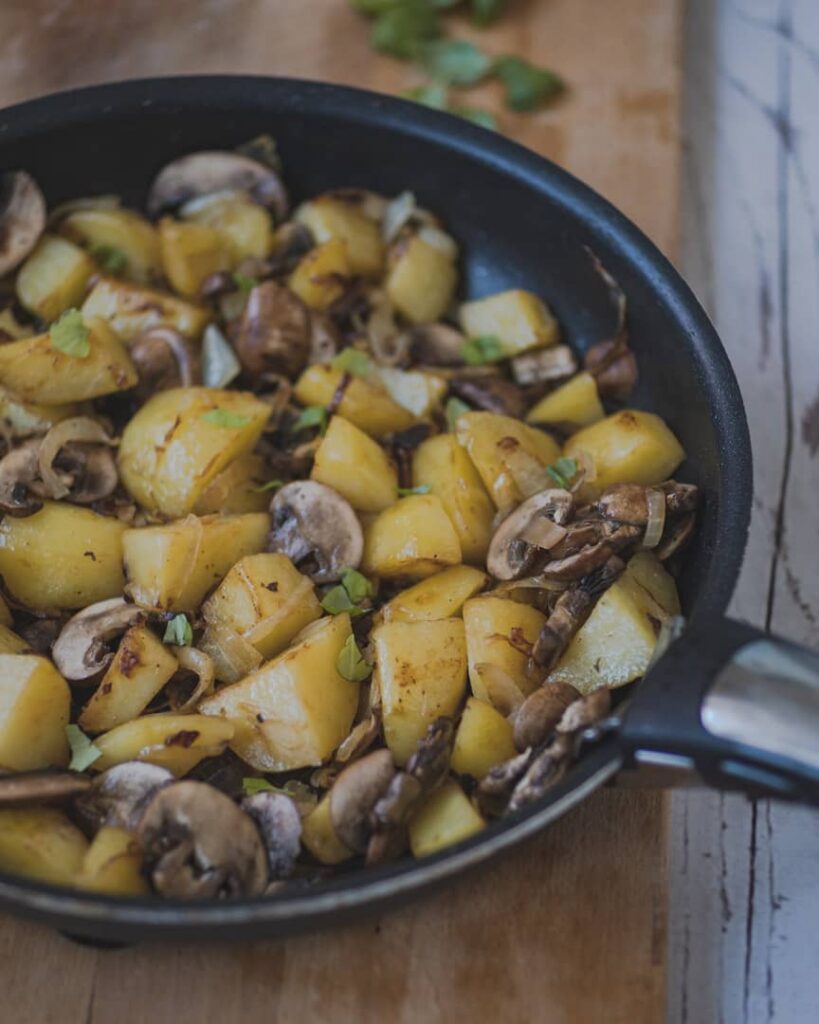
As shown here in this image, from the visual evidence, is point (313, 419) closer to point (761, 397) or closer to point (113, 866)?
point (113, 866)

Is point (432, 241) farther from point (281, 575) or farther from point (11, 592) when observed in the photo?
point (11, 592)

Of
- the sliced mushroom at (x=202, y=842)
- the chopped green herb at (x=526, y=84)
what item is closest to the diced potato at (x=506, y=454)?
the sliced mushroom at (x=202, y=842)

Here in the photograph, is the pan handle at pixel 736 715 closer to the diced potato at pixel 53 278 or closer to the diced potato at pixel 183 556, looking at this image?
the diced potato at pixel 183 556

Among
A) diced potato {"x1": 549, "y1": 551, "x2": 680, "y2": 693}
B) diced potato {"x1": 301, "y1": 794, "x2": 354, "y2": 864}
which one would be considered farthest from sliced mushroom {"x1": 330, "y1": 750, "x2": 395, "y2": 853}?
diced potato {"x1": 549, "y1": 551, "x2": 680, "y2": 693}

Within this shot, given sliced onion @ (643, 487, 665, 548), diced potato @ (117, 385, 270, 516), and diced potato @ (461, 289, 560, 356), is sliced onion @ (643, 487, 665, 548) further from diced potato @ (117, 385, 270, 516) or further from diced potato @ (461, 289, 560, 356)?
diced potato @ (117, 385, 270, 516)

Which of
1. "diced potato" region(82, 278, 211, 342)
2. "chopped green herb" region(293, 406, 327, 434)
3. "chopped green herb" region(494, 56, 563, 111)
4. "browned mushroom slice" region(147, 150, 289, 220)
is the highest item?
"chopped green herb" region(494, 56, 563, 111)

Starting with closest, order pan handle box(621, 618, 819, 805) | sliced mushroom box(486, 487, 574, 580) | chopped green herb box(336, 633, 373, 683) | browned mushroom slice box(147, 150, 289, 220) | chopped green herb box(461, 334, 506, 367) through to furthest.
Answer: pan handle box(621, 618, 819, 805) < chopped green herb box(336, 633, 373, 683) < sliced mushroom box(486, 487, 574, 580) < chopped green herb box(461, 334, 506, 367) < browned mushroom slice box(147, 150, 289, 220)

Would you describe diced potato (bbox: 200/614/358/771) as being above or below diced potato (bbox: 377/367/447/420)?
below
